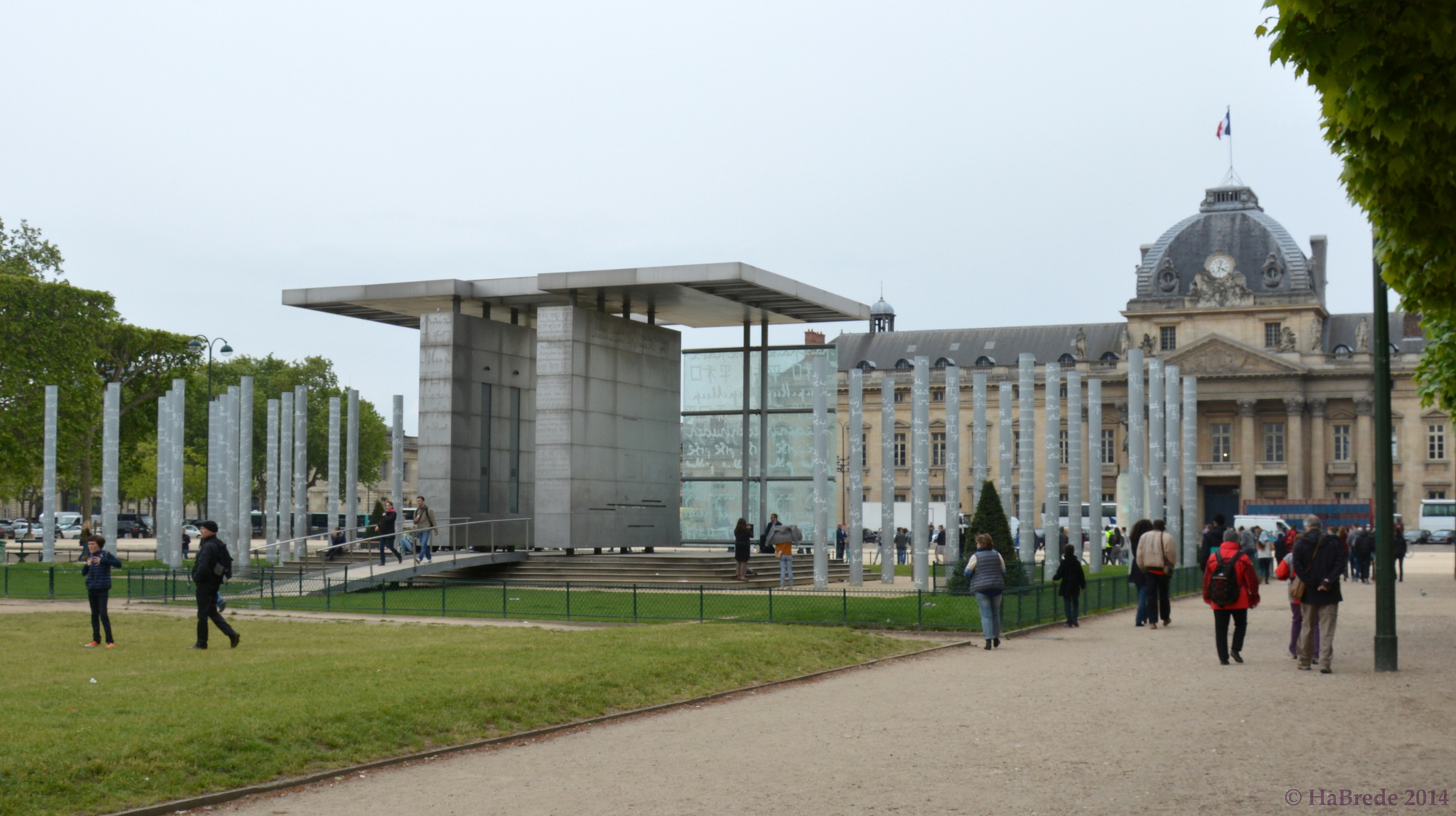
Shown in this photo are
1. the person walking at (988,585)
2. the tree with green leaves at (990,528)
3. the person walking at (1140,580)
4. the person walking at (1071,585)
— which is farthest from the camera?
the tree with green leaves at (990,528)

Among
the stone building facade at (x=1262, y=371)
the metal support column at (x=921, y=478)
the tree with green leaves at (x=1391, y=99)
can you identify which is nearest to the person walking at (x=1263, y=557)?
the metal support column at (x=921, y=478)

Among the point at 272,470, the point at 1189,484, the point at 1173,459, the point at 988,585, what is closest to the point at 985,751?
the point at 988,585

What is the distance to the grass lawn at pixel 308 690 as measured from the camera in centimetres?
1045

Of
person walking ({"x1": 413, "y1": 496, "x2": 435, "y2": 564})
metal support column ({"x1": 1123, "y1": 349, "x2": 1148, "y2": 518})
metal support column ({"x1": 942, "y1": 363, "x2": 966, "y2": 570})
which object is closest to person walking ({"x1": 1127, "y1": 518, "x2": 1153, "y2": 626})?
metal support column ({"x1": 942, "y1": 363, "x2": 966, "y2": 570})

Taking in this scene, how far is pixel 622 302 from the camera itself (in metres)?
38.1

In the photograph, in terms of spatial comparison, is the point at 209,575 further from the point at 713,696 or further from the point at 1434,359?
the point at 1434,359

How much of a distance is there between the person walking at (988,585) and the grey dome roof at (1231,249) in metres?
76.0

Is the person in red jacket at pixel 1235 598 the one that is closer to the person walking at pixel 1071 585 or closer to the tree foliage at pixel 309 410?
the person walking at pixel 1071 585

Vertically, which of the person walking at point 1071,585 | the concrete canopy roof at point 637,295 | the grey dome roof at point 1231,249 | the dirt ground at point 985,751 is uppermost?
the grey dome roof at point 1231,249

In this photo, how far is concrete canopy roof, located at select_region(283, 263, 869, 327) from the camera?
113 feet

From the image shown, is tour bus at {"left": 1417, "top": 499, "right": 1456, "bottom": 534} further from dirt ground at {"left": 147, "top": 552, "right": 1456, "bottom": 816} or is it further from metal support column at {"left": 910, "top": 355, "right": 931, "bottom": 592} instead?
dirt ground at {"left": 147, "top": 552, "right": 1456, "bottom": 816}

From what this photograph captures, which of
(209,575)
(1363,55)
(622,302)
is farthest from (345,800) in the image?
(622,302)

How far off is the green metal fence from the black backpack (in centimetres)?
418

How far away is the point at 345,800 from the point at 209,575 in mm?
9646
